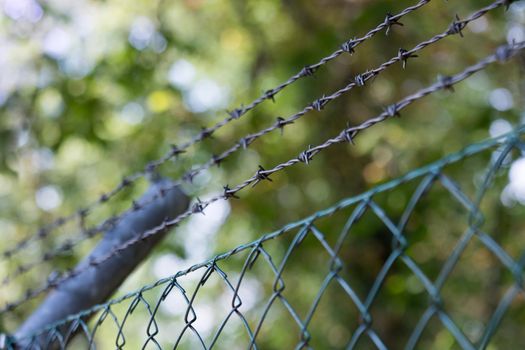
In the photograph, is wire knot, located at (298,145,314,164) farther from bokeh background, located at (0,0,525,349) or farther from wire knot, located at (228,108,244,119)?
bokeh background, located at (0,0,525,349)

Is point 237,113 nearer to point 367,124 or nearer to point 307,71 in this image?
point 307,71

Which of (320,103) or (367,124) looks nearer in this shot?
(367,124)

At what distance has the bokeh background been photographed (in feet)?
18.8

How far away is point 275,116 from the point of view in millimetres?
5902

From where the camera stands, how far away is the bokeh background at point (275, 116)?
5.74 metres

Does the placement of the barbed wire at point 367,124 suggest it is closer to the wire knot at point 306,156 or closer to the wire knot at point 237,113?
the wire knot at point 306,156

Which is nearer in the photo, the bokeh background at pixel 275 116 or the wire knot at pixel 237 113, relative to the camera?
the wire knot at pixel 237 113

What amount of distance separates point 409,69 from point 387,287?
1.94 meters

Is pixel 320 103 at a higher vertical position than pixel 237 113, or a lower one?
lower

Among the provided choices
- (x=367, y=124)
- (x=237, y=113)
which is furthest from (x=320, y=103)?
(x=237, y=113)

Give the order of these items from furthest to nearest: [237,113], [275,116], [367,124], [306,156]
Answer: [275,116], [237,113], [306,156], [367,124]

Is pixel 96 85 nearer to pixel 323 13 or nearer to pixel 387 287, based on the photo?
pixel 323 13

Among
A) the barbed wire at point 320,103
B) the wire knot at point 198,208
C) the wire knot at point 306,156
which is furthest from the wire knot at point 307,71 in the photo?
the wire knot at point 198,208

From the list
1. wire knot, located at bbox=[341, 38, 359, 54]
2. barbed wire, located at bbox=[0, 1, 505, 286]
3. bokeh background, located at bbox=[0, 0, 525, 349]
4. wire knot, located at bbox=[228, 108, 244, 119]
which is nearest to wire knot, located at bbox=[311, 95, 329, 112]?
barbed wire, located at bbox=[0, 1, 505, 286]
